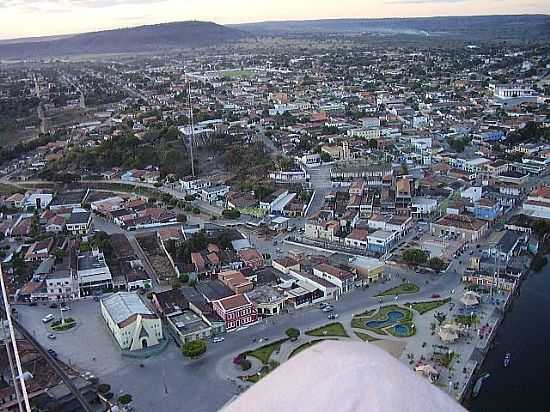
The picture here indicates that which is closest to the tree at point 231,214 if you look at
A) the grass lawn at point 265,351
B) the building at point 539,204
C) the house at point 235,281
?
the house at point 235,281

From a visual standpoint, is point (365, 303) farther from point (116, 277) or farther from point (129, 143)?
point (129, 143)

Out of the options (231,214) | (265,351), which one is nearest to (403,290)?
(265,351)

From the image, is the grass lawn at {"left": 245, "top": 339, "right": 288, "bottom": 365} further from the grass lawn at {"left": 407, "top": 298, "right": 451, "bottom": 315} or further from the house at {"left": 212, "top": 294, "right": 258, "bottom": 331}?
the grass lawn at {"left": 407, "top": 298, "right": 451, "bottom": 315}

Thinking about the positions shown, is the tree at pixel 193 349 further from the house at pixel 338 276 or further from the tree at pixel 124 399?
the house at pixel 338 276

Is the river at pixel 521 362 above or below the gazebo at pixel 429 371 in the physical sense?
below

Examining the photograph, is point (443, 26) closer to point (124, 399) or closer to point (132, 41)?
point (132, 41)

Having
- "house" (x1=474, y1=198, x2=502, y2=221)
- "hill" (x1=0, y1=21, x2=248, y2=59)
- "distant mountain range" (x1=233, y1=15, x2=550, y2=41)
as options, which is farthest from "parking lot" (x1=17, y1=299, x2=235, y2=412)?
"hill" (x1=0, y1=21, x2=248, y2=59)
